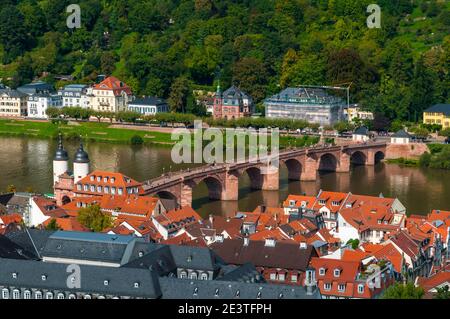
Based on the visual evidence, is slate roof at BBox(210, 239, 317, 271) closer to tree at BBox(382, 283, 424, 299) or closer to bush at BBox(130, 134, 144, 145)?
tree at BBox(382, 283, 424, 299)

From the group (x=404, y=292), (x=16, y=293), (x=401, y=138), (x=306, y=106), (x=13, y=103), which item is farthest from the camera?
(x=13, y=103)

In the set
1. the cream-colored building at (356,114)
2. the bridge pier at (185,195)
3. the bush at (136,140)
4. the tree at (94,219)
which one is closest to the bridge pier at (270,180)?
the bridge pier at (185,195)

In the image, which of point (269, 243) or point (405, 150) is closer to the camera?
point (269, 243)

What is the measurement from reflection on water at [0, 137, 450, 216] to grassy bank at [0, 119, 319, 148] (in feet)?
9.84

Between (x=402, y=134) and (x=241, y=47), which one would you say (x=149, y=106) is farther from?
(x=402, y=134)

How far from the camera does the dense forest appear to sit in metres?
89.6

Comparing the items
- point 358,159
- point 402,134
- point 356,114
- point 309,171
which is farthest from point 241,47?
point 309,171

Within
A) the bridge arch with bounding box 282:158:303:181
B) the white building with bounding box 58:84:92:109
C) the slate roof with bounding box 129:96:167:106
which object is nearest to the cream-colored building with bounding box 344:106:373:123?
the slate roof with bounding box 129:96:167:106

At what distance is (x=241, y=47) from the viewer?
9862cm

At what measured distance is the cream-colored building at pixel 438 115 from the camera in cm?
8138

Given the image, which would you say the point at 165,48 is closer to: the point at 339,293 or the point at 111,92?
the point at 111,92

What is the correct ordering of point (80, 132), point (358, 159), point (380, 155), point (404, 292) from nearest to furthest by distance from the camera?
point (404, 292) → point (358, 159) → point (380, 155) → point (80, 132)

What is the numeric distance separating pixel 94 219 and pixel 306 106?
46668mm

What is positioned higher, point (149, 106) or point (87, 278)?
point (149, 106)
